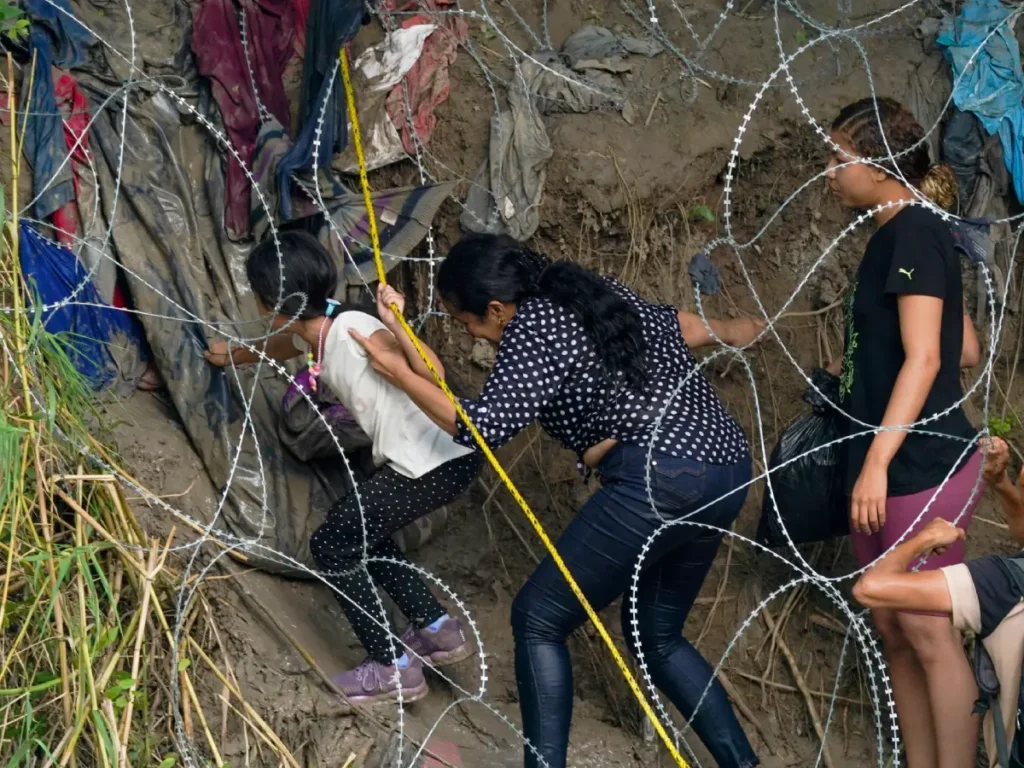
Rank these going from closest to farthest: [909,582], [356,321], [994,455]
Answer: [909,582] < [994,455] < [356,321]

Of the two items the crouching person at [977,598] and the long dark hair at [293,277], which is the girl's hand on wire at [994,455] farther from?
the long dark hair at [293,277]

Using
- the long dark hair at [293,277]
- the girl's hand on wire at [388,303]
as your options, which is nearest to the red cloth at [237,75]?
the long dark hair at [293,277]

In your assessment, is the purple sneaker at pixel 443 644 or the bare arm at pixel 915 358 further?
the purple sneaker at pixel 443 644

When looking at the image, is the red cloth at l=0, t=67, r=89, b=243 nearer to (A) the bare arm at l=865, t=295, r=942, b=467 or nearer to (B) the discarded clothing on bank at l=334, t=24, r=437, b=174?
(B) the discarded clothing on bank at l=334, t=24, r=437, b=174

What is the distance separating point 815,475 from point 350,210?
75.4 inches

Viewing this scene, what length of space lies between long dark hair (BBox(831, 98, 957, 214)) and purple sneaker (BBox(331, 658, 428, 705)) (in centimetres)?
201

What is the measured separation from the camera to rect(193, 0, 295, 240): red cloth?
4848 mm

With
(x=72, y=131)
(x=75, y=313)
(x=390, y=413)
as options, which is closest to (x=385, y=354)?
(x=390, y=413)

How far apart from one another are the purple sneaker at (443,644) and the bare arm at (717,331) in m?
1.12

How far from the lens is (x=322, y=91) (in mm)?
4820

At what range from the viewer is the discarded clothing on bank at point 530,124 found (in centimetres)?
504

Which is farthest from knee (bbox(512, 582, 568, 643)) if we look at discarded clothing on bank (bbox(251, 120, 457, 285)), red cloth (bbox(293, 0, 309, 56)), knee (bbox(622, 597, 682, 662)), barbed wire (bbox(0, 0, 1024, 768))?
red cloth (bbox(293, 0, 309, 56))

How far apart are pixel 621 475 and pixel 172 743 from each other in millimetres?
1342

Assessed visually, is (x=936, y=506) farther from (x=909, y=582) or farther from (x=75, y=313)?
(x=75, y=313)
